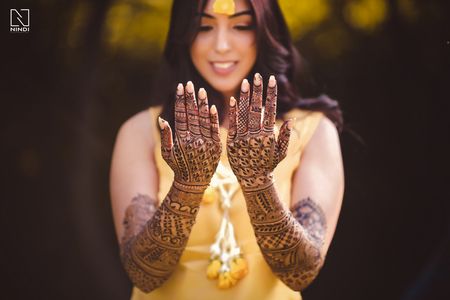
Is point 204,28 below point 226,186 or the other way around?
the other way around

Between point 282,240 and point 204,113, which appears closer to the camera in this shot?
point 204,113

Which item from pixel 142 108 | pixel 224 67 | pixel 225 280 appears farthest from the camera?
pixel 142 108

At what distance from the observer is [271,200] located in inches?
69.2

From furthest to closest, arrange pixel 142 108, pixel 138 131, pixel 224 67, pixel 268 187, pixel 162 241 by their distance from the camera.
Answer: pixel 142 108 → pixel 138 131 → pixel 224 67 → pixel 162 241 → pixel 268 187

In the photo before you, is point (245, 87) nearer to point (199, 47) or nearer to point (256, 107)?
point (256, 107)

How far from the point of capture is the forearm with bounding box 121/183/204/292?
1.78 metres

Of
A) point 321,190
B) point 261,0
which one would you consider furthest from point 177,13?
point 321,190

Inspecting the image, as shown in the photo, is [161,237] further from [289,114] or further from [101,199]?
[101,199]

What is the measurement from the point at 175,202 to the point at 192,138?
0.56 feet

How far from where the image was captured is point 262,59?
2.16m

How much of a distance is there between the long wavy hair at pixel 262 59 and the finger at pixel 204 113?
0.51m

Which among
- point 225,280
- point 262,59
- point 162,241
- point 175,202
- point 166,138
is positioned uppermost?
point 262,59

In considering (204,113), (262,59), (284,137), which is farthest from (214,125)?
(262,59)

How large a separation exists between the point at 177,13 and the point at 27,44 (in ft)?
2.12
